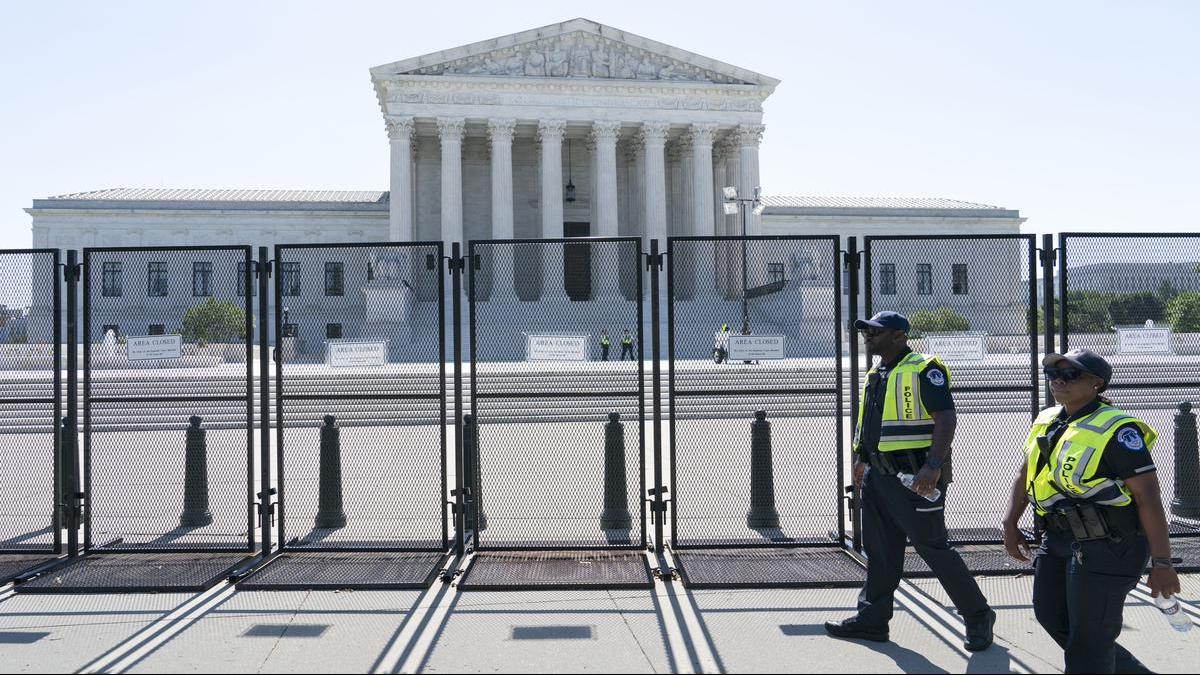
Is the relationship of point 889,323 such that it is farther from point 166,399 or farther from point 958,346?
point 166,399

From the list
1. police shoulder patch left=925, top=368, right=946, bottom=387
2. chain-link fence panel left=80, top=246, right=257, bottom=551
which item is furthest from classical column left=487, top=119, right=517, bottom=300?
police shoulder patch left=925, top=368, right=946, bottom=387

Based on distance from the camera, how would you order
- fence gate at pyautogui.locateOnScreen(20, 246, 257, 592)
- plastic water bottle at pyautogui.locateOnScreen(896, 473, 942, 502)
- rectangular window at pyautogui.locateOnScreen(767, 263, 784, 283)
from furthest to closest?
rectangular window at pyautogui.locateOnScreen(767, 263, 784, 283) → fence gate at pyautogui.locateOnScreen(20, 246, 257, 592) → plastic water bottle at pyautogui.locateOnScreen(896, 473, 942, 502)

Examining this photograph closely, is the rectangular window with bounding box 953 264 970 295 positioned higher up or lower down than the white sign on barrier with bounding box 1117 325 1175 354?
higher up

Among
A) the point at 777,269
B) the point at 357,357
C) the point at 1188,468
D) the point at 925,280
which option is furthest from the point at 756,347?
the point at 1188,468

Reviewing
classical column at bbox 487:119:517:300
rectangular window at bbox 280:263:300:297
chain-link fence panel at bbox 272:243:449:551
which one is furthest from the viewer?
classical column at bbox 487:119:517:300

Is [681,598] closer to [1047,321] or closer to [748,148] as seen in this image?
[1047,321]

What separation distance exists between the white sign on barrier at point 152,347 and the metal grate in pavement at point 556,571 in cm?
339

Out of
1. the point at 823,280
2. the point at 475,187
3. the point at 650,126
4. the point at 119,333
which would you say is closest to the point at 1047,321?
the point at 823,280

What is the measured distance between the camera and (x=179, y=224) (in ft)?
197

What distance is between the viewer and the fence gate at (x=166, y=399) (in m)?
7.71

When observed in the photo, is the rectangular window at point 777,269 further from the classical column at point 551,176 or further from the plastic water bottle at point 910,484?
the classical column at point 551,176

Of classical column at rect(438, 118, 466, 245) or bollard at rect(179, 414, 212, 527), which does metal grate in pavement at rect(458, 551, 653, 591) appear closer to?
bollard at rect(179, 414, 212, 527)

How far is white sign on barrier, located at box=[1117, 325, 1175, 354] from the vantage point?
8.16 meters

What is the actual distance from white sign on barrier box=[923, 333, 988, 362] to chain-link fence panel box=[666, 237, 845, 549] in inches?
32.3
